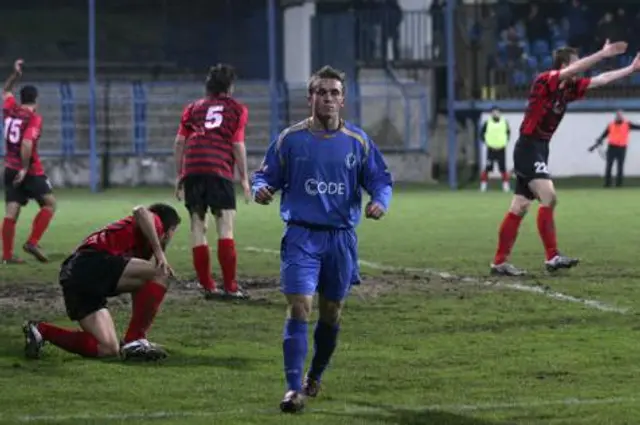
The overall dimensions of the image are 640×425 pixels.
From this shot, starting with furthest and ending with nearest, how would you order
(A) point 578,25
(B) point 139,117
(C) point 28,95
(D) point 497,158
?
1. (A) point 578,25
2. (B) point 139,117
3. (D) point 497,158
4. (C) point 28,95

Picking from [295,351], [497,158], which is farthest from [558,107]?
[497,158]

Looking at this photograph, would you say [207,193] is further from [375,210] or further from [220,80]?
[375,210]

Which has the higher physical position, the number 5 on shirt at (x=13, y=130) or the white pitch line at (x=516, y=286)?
the number 5 on shirt at (x=13, y=130)

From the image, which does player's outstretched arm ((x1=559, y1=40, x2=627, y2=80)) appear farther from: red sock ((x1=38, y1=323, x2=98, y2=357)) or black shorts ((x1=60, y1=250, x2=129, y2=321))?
red sock ((x1=38, y1=323, x2=98, y2=357))

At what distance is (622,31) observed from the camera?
1727 inches

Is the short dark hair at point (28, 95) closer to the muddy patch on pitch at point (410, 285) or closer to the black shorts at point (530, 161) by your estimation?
the muddy patch on pitch at point (410, 285)

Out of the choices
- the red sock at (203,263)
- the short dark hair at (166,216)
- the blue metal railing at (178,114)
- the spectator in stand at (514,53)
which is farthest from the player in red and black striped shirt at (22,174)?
the spectator in stand at (514,53)

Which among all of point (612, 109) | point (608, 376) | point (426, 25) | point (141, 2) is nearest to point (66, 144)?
point (141, 2)

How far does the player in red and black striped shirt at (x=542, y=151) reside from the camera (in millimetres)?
15484

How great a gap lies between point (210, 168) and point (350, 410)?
5.82 metres

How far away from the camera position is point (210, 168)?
13.9m

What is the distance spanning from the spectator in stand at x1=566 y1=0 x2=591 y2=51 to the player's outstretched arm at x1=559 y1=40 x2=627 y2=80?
29290 mm

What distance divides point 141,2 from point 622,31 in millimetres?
13720

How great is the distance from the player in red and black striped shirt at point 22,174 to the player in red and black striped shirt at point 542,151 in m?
5.41
